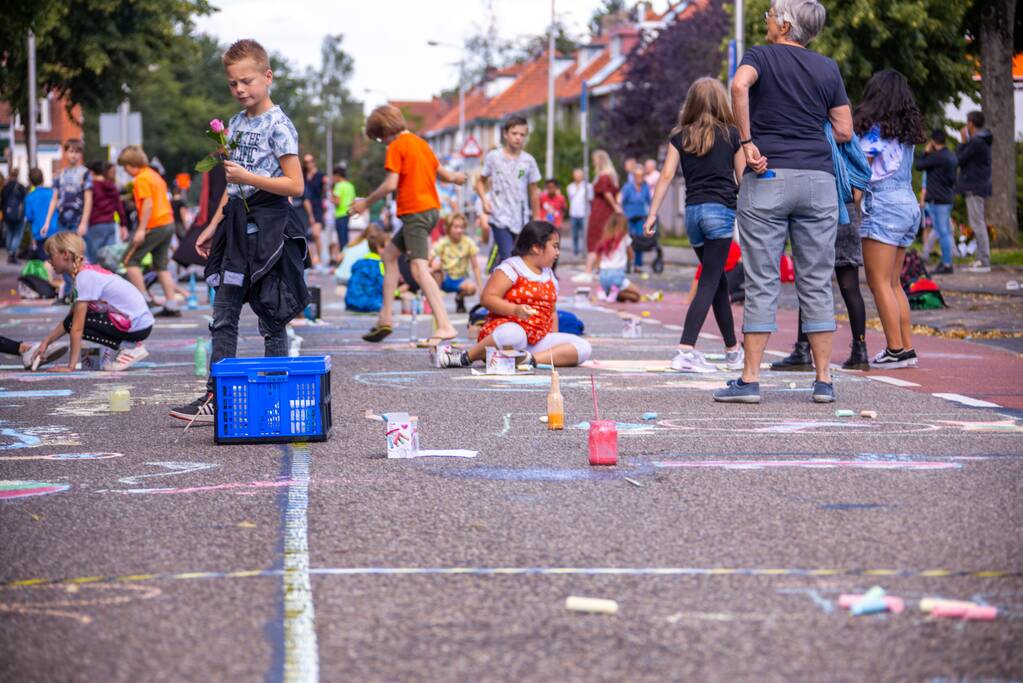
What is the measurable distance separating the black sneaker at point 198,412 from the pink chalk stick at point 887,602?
457cm

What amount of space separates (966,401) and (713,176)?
2721 millimetres

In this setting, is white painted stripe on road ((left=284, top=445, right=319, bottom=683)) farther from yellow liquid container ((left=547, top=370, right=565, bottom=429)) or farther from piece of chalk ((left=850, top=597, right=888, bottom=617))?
yellow liquid container ((left=547, top=370, right=565, bottom=429))

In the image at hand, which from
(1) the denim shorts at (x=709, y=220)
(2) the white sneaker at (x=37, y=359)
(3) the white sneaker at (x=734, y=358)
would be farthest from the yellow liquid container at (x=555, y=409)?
(2) the white sneaker at (x=37, y=359)

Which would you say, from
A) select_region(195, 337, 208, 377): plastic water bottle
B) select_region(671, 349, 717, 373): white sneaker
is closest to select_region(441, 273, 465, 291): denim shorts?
select_region(195, 337, 208, 377): plastic water bottle

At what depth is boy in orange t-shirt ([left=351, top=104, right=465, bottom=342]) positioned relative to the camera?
1302 centimetres

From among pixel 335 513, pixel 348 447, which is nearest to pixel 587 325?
pixel 348 447

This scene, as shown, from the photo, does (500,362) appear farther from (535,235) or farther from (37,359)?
(37,359)

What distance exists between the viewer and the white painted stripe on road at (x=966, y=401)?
8.95m

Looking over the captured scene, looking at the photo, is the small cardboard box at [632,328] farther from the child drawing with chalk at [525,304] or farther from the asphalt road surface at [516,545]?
the asphalt road surface at [516,545]

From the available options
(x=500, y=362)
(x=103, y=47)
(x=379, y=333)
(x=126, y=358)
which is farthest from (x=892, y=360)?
(x=103, y=47)

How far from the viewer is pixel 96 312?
1148cm

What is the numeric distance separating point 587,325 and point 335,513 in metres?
10.7

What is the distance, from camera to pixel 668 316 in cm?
1789

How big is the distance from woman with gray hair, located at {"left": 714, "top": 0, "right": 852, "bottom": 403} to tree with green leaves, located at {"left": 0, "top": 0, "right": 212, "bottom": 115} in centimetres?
2742
